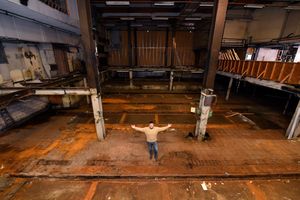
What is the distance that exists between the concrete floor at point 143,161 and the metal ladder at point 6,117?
52 cm

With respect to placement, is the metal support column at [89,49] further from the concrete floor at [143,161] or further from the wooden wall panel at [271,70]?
the wooden wall panel at [271,70]

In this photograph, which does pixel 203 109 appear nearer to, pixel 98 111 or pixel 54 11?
pixel 98 111

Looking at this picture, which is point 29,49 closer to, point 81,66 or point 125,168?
point 81,66

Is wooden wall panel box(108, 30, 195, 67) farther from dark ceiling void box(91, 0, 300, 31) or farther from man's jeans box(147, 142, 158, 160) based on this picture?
man's jeans box(147, 142, 158, 160)

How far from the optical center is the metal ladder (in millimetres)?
6804

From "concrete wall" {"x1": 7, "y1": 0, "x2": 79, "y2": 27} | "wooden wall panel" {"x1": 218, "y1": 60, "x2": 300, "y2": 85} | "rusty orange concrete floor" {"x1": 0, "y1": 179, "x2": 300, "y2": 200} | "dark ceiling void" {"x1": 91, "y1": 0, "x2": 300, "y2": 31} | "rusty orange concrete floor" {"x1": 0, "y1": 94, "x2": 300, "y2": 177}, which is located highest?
"dark ceiling void" {"x1": 91, "y1": 0, "x2": 300, "y2": 31}

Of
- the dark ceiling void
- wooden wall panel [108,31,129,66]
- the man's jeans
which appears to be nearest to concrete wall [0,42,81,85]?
the dark ceiling void

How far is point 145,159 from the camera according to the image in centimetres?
502

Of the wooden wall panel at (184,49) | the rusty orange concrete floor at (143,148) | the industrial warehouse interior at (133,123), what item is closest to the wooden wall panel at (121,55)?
the industrial warehouse interior at (133,123)

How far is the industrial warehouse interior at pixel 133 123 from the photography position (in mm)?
4160

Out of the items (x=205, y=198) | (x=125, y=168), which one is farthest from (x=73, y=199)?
(x=205, y=198)

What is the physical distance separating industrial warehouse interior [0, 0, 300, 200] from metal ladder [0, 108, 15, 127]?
0.07 meters

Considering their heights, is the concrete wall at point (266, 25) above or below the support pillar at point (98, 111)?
above

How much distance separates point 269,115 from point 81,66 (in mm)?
14508
